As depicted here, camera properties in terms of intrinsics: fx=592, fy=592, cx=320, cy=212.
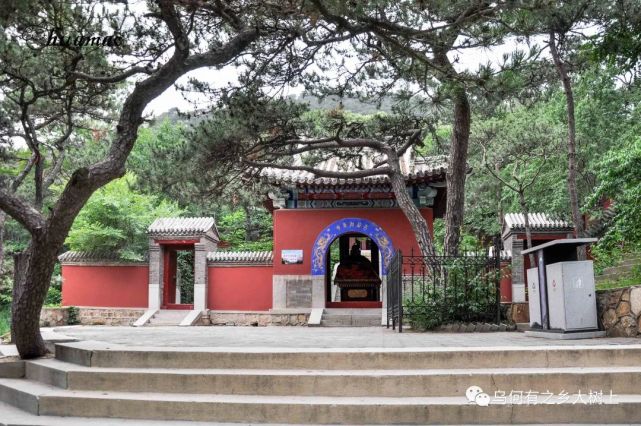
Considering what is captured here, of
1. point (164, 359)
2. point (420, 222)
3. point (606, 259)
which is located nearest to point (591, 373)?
point (164, 359)

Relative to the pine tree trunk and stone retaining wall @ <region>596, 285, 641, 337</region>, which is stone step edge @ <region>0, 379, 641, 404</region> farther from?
stone retaining wall @ <region>596, 285, 641, 337</region>

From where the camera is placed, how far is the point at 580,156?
1742 centimetres

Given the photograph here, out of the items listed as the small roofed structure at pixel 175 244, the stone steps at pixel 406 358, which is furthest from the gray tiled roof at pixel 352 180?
the stone steps at pixel 406 358

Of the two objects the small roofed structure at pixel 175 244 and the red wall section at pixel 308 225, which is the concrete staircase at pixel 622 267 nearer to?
the red wall section at pixel 308 225

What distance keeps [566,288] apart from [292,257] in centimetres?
926

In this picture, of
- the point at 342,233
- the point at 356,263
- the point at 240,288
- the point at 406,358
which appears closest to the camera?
the point at 406,358

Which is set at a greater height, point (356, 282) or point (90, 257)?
point (90, 257)

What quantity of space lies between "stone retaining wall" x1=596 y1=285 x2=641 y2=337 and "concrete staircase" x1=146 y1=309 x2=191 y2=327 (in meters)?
11.3

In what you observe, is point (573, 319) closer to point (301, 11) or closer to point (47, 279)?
point (301, 11)

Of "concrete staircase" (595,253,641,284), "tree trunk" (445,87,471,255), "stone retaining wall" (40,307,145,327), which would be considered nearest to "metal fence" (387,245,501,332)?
"tree trunk" (445,87,471,255)

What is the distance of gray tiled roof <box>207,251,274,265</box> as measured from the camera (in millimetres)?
16844

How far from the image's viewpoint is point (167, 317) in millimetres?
16391

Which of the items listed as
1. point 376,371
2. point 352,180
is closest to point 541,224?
point 352,180

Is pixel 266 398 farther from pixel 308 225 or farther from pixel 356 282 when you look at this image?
pixel 356 282
